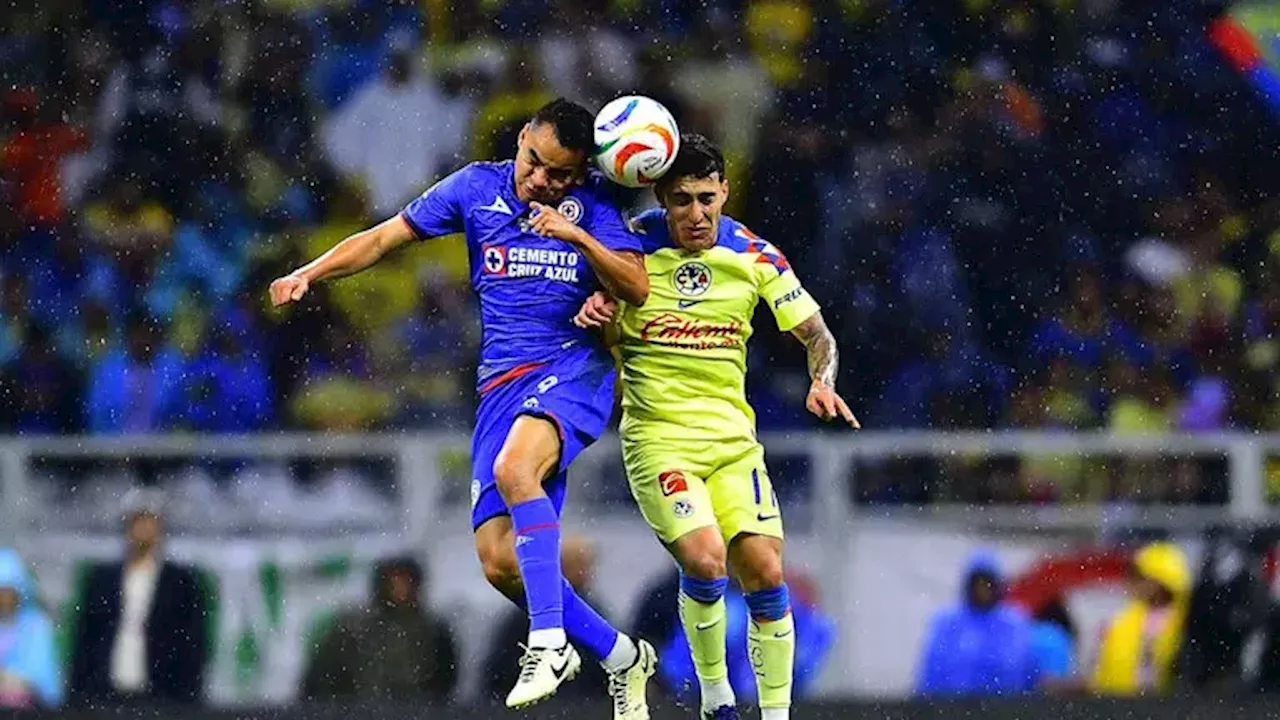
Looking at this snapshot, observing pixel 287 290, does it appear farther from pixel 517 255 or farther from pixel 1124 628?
pixel 1124 628

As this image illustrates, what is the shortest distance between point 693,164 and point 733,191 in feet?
18.0

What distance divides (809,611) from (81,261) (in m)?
4.20

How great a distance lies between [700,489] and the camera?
714cm

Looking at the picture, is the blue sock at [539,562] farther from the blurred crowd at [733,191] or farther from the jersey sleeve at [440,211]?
the blurred crowd at [733,191]

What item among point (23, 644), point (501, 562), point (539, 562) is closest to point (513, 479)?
point (539, 562)

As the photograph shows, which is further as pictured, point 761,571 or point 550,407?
point 761,571

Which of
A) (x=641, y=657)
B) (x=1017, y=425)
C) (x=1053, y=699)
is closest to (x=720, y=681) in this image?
(x=641, y=657)

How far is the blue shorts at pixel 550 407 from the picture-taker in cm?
700

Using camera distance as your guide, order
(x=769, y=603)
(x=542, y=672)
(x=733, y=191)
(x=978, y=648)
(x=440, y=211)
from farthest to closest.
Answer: (x=733, y=191), (x=978, y=648), (x=769, y=603), (x=440, y=211), (x=542, y=672)

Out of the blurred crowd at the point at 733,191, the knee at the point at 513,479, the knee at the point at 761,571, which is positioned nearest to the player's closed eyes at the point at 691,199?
the knee at the point at 513,479

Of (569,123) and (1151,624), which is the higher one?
(569,123)

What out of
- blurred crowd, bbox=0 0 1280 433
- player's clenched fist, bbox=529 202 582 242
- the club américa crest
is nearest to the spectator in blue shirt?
blurred crowd, bbox=0 0 1280 433

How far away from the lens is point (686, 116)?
12.5 m

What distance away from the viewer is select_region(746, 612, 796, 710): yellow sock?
7.24 m
